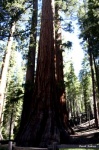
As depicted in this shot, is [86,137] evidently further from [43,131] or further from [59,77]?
[43,131]

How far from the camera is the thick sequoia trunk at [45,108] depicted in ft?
34.4

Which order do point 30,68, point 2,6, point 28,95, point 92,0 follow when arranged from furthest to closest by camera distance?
point 92,0
point 30,68
point 2,6
point 28,95

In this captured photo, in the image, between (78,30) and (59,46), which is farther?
(78,30)

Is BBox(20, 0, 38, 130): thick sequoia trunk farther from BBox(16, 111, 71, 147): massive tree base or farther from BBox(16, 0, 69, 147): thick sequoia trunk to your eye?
BBox(16, 111, 71, 147): massive tree base

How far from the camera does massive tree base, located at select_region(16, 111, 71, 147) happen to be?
10289 millimetres

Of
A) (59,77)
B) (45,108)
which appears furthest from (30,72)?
(45,108)

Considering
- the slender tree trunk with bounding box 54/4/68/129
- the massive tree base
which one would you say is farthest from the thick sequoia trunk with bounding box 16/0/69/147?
the slender tree trunk with bounding box 54/4/68/129

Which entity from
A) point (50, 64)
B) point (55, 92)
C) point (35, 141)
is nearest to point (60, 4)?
point (50, 64)

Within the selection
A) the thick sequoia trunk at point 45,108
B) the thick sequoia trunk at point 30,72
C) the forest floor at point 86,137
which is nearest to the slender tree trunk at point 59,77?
the thick sequoia trunk at point 45,108

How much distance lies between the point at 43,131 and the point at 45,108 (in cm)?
116

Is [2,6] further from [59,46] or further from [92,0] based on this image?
[92,0]

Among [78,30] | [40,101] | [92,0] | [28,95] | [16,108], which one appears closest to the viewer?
[40,101]

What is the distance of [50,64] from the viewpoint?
1251cm

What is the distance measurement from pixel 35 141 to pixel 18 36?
8.42 m
